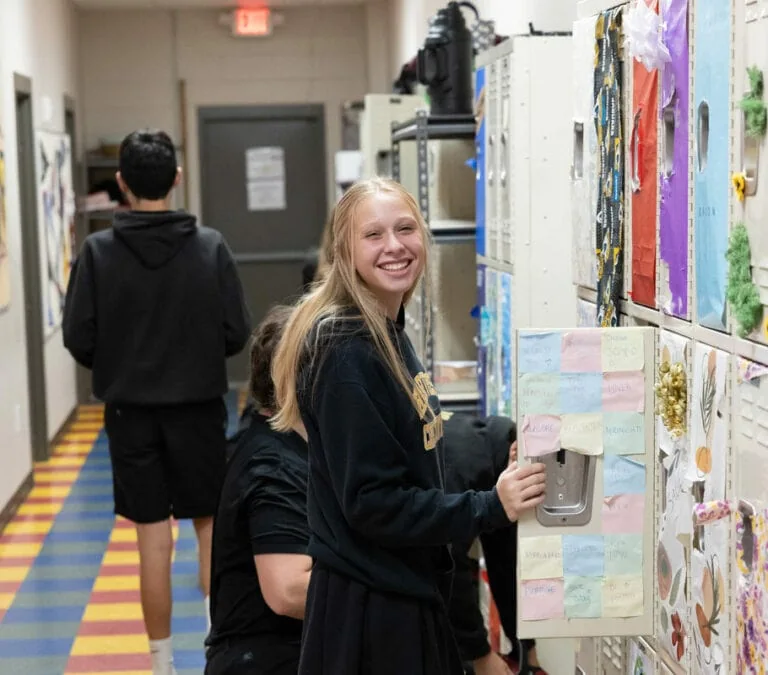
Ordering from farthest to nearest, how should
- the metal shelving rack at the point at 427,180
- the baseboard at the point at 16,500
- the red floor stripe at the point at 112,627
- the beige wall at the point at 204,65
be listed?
the beige wall at the point at 204,65 → the baseboard at the point at 16,500 → the red floor stripe at the point at 112,627 → the metal shelving rack at the point at 427,180

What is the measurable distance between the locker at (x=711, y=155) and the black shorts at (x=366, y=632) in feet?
2.05

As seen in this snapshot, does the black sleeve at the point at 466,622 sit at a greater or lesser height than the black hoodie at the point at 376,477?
lesser

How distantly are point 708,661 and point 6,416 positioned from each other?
4.78 meters

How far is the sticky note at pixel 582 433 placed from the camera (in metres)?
2.02

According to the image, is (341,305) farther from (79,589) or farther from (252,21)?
(252,21)

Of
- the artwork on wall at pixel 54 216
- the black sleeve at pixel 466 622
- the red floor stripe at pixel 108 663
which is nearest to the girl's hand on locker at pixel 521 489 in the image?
the black sleeve at pixel 466 622

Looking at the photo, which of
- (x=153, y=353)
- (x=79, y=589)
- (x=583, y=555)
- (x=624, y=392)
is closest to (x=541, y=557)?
(x=583, y=555)

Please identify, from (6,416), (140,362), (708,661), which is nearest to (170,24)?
(6,416)

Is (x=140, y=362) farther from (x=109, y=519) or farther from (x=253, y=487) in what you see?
(x=109, y=519)

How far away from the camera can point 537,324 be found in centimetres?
357

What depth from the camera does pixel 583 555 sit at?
2064 millimetres

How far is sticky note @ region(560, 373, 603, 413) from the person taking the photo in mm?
2021

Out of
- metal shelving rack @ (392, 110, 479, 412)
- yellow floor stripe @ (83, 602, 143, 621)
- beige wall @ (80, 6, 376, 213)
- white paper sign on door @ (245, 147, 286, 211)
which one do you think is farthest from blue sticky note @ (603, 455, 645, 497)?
white paper sign on door @ (245, 147, 286, 211)

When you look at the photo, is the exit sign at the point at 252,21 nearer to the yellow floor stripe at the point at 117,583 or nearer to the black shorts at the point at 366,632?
the yellow floor stripe at the point at 117,583
